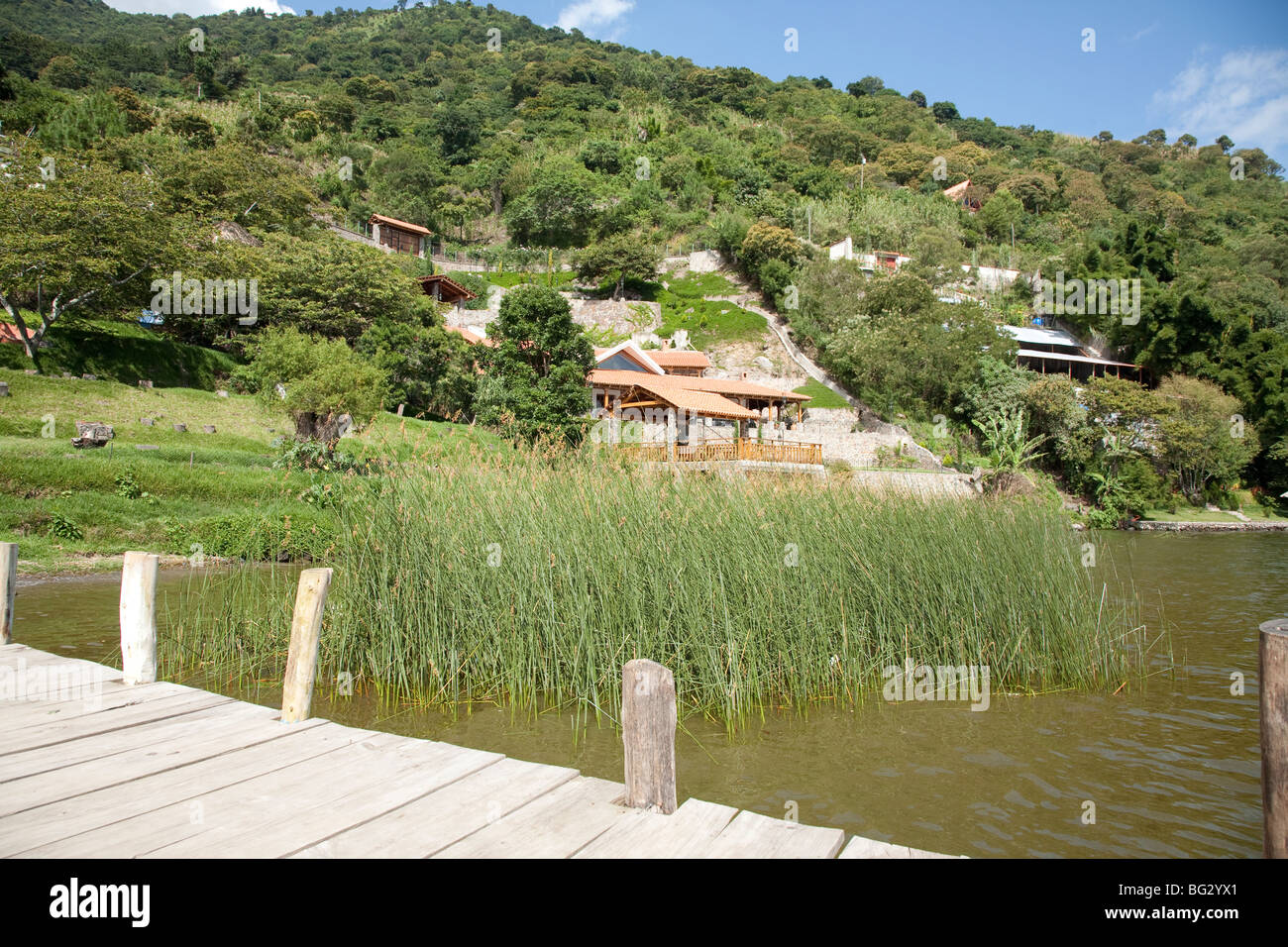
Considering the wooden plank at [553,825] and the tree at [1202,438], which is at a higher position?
the tree at [1202,438]

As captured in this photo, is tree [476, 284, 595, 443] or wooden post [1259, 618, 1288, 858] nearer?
wooden post [1259, 618, 1288, 858]

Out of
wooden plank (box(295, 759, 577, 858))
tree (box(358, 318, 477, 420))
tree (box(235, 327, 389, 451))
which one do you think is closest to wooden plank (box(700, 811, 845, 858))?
wooden plank (box(295, 759, 577, 858))

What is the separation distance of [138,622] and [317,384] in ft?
40.9

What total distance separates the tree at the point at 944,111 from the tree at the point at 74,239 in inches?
3912

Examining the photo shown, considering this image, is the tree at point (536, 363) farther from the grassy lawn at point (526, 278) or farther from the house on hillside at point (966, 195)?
the house on hillside at point (966, 195)

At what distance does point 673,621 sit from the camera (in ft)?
16.9

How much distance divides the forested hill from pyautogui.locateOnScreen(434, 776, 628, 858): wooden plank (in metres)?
31.8

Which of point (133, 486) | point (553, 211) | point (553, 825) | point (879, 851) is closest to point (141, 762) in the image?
point (553, 825)

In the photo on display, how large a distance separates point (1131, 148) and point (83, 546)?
98997mm

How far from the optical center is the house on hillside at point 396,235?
1681 inches

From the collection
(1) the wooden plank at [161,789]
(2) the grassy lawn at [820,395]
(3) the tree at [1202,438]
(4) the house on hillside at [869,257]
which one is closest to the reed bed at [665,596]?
(1) the wooden plank at [161,789]

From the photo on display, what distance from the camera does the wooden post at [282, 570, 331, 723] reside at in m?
3.62

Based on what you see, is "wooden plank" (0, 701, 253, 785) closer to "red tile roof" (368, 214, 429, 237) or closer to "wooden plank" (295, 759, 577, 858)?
"wooden plank" (295, 759, 577, 858)

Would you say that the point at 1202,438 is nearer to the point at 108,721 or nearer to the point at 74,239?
the point at 108,721
